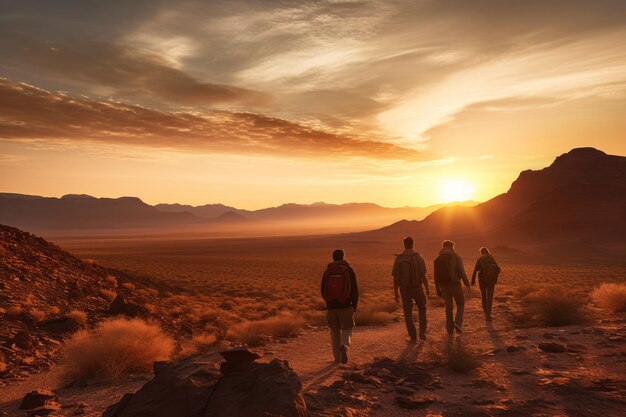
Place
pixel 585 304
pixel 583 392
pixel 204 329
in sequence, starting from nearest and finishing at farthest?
pixel 583 392
pixel 204 329
pixel 585 304

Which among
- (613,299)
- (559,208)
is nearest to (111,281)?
(613,299)

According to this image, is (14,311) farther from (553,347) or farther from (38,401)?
(553,347)

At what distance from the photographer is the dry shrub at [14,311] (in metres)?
10.5

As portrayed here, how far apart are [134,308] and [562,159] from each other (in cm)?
10055

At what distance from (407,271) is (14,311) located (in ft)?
32.9

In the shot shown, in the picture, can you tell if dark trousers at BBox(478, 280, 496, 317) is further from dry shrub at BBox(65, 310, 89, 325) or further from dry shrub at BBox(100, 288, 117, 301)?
dry shrub at BBox(100, 288, 117, 301)

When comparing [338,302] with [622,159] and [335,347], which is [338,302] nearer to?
[335,347]

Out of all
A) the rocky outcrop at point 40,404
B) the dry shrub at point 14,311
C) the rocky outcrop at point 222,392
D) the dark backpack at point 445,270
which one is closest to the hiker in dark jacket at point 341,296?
the rocky outcrop at point 222,392

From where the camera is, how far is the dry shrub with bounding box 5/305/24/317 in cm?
1054

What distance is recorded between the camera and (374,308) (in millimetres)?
15383

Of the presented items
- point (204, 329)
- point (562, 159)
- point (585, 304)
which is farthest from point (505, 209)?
point (204, 329)

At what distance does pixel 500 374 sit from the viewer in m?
6.79

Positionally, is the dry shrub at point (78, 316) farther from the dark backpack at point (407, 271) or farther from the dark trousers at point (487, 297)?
the dark trousers at point (487, 297)

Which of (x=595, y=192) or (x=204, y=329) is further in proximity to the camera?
(x=595, y=192)
